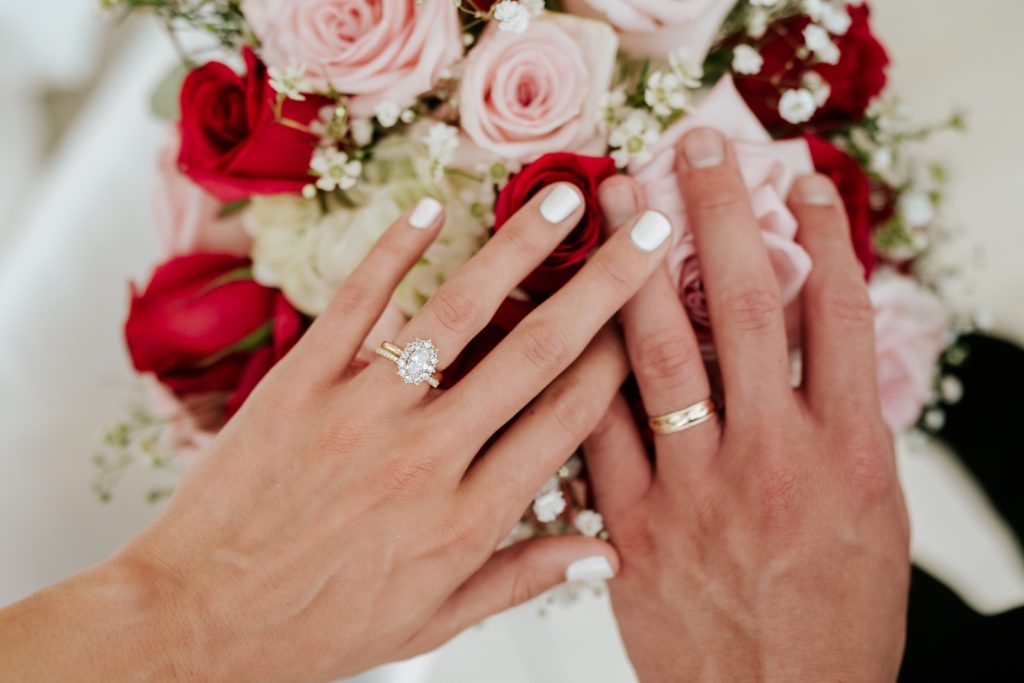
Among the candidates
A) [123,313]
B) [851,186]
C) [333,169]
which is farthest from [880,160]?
[123,313]

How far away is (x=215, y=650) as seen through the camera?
0.67 meters

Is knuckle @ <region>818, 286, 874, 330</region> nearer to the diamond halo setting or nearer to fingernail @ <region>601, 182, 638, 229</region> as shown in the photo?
fingernail @ <region>601, 182, 638, 229</region>

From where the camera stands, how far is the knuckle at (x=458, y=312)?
70 cm

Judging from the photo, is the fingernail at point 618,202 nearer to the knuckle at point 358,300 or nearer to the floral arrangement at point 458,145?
the floral arrangement at point 458,145

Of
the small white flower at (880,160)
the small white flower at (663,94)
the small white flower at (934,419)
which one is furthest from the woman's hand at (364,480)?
the small white flower at (934,419)

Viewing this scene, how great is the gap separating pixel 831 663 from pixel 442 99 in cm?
66

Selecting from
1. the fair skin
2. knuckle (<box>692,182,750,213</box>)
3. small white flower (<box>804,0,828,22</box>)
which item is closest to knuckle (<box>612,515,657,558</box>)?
the fair skin

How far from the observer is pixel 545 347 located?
706 mm

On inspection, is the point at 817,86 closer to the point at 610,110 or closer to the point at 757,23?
the point at 757,23

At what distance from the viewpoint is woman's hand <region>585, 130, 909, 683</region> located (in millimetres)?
738

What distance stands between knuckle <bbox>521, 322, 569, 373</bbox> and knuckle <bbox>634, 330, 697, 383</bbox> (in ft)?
0.31

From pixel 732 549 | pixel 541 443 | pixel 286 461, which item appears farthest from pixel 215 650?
pixel 732 549

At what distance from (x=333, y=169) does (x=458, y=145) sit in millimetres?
125

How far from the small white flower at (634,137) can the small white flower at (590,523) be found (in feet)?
1.22
